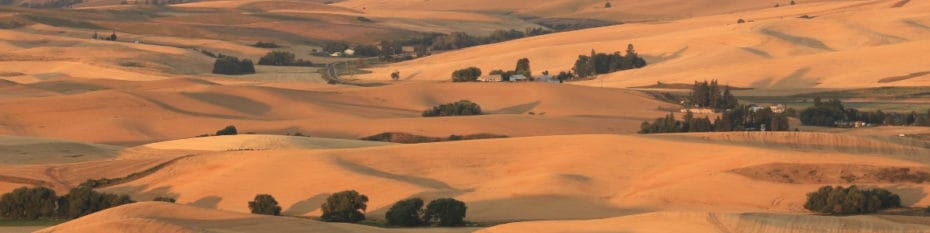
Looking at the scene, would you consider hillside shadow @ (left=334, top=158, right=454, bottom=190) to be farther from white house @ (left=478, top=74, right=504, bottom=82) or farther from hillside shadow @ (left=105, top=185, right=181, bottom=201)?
white house @ (left=478, top=74, right=504, bottom=82)

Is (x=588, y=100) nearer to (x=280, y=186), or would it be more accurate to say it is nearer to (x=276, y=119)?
(x=276, y=119)

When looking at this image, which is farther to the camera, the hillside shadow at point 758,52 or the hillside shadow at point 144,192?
the hillside shadow at point 758,52

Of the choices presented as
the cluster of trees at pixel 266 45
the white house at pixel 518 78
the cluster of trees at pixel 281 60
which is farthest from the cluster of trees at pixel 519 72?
the cluster of trees at pixel 266 45

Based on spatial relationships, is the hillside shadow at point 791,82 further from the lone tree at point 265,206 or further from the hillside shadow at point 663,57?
the lone tree at point 265,206

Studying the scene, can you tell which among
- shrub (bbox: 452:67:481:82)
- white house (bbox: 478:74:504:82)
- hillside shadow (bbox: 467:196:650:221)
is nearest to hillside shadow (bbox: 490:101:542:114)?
shrub (bbox: 452:67:481:82)

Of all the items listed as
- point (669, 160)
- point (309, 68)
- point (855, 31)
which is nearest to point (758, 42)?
point (855, 31)

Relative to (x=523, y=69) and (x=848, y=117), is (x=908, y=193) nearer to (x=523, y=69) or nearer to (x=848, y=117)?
(x=848, y=117)
